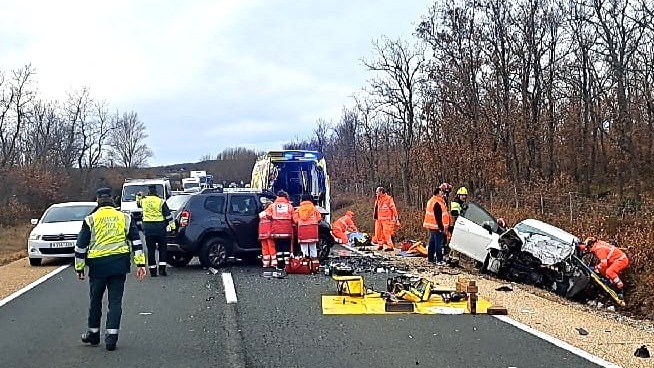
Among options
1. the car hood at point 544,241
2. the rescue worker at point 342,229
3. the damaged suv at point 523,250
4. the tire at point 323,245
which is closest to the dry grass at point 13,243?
the tire at point 323,245

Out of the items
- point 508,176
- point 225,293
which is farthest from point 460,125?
point 225,293

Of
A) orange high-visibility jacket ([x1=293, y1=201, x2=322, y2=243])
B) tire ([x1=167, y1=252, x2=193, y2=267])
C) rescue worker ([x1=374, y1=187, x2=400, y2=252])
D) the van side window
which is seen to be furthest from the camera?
rescue worker ([x1=374, y1=187, x2=400, y2=252])

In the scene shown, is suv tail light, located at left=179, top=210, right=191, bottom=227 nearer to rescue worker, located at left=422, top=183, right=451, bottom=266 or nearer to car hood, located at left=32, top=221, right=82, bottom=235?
car hood, located at left=32, top=221, right=82, bottom=235

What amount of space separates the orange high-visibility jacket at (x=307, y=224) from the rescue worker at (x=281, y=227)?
8.2 inches

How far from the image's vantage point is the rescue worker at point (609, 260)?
42.3 ft

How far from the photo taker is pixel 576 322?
33.1 feet

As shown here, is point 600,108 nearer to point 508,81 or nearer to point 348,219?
point 508,81

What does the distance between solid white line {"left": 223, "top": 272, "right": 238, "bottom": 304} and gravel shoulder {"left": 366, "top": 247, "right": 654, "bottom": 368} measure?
363 centimetres

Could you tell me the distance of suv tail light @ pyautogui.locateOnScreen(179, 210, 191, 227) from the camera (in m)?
15.8

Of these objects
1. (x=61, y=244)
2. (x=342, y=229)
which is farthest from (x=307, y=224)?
(x=342, y=229)

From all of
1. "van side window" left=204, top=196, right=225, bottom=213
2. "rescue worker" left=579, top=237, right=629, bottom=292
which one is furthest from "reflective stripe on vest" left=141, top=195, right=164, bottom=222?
"rescue worker" left=579, top=237, right=629, bottom=292

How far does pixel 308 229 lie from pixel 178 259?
312 centimetres

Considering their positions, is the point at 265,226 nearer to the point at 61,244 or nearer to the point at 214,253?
the point at 214,253

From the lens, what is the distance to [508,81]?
119 ft
